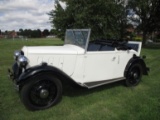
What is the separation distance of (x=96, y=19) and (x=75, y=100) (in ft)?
54.4

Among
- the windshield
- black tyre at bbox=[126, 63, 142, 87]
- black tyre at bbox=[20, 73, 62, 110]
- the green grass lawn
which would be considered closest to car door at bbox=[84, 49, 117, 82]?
the windshield

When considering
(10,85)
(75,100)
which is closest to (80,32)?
(75,100)

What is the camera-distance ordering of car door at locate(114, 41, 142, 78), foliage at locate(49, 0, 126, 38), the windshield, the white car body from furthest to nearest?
foliage at locate(49, 0, 126, 38)
car door at locate(114, 41, 142, 78)
the windshield
the white car body

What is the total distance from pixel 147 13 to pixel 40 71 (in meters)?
25.1

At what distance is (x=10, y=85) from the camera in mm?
5941

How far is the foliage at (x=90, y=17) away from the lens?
20.3 metres

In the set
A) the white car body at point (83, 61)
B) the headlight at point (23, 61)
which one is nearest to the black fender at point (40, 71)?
the headlight at point (23, 61)

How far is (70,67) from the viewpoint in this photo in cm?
476

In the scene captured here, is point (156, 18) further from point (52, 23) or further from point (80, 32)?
point (80, 32)

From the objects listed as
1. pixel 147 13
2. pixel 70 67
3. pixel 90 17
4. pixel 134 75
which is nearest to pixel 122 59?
pixel 134 75

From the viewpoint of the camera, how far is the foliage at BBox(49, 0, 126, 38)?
20281mm

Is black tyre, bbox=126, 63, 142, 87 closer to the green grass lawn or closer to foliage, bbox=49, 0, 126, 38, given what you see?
the green grass lawn

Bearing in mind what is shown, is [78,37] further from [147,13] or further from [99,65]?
[147,13]

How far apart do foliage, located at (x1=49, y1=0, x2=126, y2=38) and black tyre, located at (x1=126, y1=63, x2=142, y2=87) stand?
46.8ft
